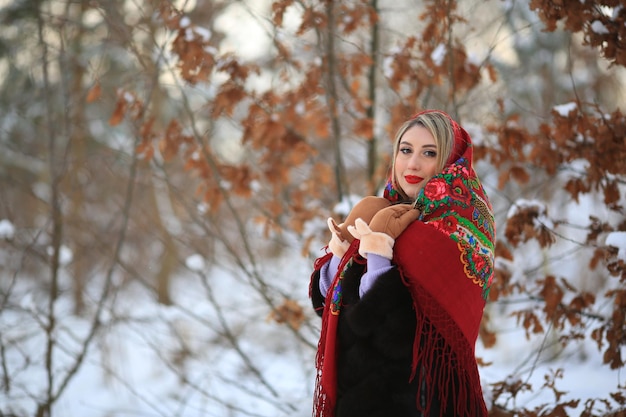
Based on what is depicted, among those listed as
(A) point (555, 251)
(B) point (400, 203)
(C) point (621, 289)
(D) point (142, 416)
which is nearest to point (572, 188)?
(C) point (621, 289)

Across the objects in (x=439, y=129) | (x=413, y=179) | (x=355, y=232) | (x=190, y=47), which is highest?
(x=190, y=47)

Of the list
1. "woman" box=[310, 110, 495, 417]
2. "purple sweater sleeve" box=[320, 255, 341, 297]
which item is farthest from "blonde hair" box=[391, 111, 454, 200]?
"purple sweater sleeve" box=[320, 255, 341, 297]

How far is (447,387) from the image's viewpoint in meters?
1.94

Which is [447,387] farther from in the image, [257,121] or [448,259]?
[257,121]

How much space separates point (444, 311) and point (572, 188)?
179cm

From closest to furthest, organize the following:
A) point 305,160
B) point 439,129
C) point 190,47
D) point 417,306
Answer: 1. point 417,306
2. point 439,129
3. point 190,47
4. point 305,160

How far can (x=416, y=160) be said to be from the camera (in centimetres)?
214

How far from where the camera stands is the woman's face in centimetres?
213

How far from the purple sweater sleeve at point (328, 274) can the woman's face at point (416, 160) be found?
1.29 ft

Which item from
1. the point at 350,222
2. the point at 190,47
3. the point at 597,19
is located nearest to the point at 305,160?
the point at 190,47

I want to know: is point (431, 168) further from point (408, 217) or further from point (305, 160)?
point (305, 160)

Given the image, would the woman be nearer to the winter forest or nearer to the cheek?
the cheek

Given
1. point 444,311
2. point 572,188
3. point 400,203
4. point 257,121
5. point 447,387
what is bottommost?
point 447,387

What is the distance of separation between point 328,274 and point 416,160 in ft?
1.87
